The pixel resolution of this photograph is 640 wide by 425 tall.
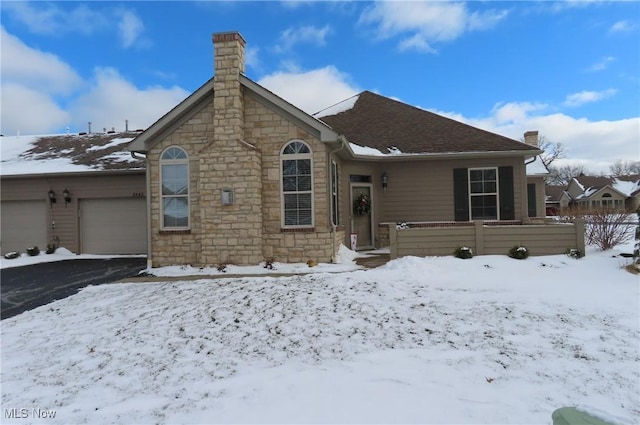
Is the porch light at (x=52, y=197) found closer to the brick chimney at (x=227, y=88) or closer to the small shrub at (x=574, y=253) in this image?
the brick chimney at (x=227, y=88)

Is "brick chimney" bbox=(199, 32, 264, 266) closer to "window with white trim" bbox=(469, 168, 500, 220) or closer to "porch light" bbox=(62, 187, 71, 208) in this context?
"window with white trim" bbox=(469, 168, 500, 220)

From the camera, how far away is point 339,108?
1501cm

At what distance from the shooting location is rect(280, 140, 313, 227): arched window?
29.9 feet

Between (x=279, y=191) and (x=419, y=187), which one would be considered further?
(x=419, y=187)

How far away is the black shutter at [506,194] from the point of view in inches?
453

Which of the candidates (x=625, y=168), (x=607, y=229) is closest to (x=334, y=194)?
(x=607, y=229)

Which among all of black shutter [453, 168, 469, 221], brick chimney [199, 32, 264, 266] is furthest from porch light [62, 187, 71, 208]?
black shutter [453, 168, 469, 221]

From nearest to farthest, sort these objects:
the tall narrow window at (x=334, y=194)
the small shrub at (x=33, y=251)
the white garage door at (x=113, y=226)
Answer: the tall narrow window at (x=334, y=194)
the small shrub at (x=33, y=251)
the white garage door at (x=113, y=226)

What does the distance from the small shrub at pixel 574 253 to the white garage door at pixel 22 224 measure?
51.7 ft

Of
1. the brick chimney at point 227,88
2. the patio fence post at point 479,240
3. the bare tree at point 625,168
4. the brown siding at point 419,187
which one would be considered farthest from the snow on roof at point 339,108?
the bare tree at point 625,168

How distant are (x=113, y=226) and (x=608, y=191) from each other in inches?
1855

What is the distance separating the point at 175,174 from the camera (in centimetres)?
962

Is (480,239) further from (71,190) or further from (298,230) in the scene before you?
(71,190)

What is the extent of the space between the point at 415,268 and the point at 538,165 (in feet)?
48.5
